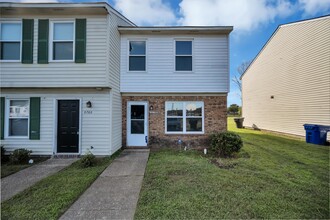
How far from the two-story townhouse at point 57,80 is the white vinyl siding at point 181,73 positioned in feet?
4.60

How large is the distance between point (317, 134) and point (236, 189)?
893 centimetres

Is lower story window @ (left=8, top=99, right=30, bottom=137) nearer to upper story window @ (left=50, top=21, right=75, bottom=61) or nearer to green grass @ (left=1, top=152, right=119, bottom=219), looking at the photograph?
upper story window @ (left=50, top=21, right=75, bottom=61)

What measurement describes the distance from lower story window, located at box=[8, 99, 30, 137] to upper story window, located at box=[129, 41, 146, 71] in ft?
15.3

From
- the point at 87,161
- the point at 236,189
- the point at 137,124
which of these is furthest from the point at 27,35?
the point at 236,189

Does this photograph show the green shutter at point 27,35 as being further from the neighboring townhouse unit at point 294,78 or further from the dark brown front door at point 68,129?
the neighboring townhouse unit at point 294,78

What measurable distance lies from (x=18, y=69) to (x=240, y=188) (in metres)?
8.75

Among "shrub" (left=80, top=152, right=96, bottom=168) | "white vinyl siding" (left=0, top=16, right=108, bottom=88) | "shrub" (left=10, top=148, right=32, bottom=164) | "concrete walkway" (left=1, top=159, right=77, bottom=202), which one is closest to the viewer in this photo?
"concrete walkway" (left=1, top=159, right=77, bottom=202)

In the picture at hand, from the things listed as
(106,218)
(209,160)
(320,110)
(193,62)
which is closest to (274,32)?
(320,110)

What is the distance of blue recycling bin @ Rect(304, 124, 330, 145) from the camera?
941 cm

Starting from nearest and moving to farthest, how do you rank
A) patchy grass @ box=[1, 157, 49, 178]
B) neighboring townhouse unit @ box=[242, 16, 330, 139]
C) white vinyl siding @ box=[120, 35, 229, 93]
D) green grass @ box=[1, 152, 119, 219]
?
green grass @ box=[1, 152, 119, 219]
patchy grass @ box=[1, 157, 49, 178]
white vinyl siding @ box=[120, 35, 229, 93]
neighboring townhouse unit @ box=[242, 16, 330, 139]

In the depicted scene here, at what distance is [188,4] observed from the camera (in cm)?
1038

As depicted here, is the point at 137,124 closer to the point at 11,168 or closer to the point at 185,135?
the point at 185,135

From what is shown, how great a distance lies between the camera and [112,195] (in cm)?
378

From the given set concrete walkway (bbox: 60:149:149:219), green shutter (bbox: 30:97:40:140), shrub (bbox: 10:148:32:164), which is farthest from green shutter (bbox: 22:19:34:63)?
concrete walkway (bbox: 60:149:149:219)
